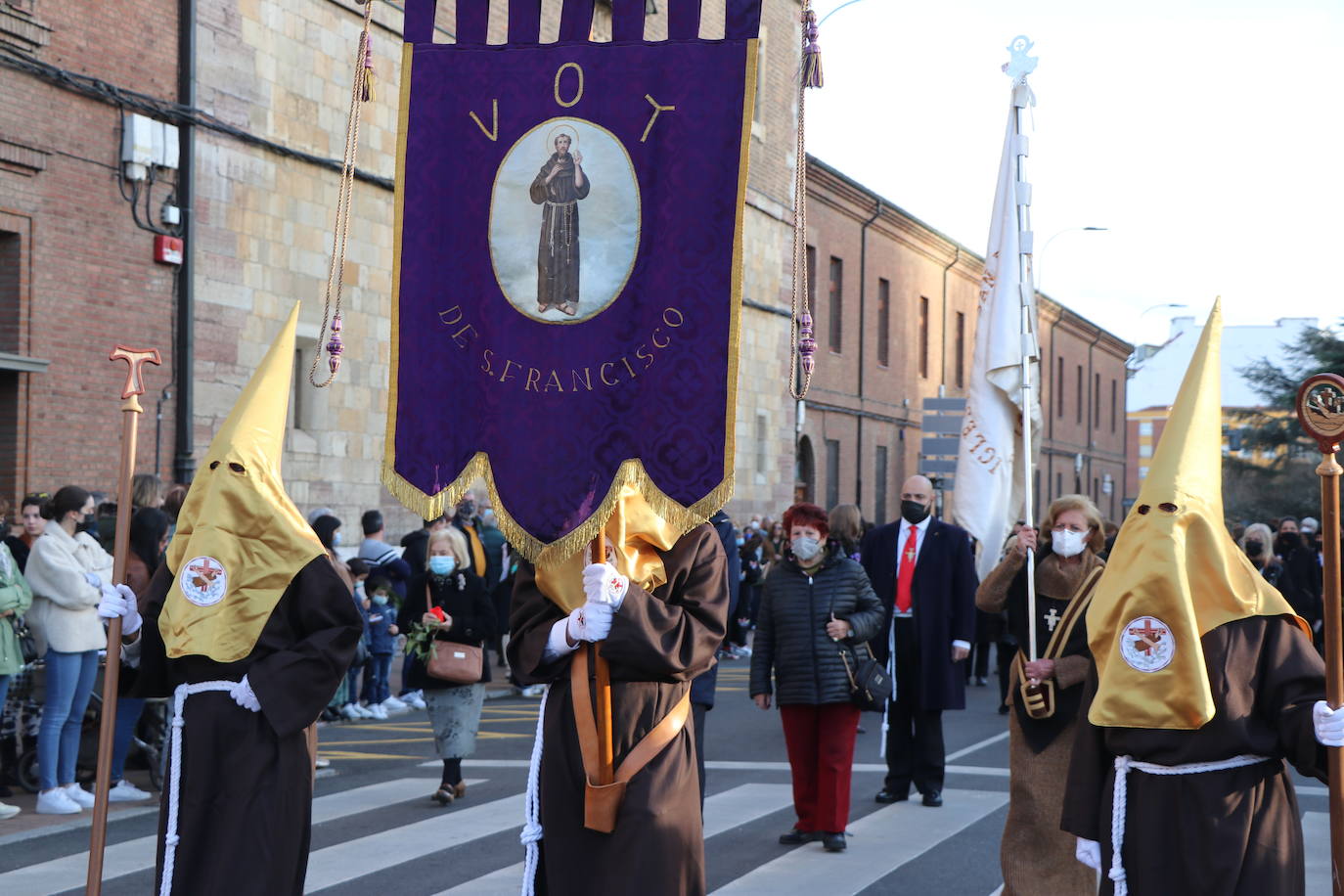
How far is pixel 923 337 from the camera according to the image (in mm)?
42125

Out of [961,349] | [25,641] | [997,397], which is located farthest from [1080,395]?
[25,641]

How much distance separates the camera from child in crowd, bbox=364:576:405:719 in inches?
526

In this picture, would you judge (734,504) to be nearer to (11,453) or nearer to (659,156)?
(11,453)

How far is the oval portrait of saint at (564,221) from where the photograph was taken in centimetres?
491

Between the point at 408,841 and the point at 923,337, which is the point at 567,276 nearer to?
the point at 408,841

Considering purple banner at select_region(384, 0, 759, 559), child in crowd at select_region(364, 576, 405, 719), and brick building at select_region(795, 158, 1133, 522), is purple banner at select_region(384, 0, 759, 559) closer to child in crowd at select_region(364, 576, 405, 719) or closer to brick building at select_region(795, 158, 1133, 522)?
child in crowd at select_region(364, 576, 405, 719)

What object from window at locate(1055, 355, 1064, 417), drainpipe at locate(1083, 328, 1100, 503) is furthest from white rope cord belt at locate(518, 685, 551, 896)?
drainpipe at locate(1083, 328, 1100, 503)

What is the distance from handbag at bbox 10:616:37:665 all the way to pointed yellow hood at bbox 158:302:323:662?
4.22m

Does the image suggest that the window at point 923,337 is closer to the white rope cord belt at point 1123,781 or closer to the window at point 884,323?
the window at point 884,323

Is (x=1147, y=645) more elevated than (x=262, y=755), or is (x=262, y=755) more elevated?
(x=1147, y=645)

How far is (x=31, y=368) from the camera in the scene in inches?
536

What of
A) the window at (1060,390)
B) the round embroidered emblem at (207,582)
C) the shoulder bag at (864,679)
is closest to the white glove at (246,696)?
the round embroidered emblem at (207,582)

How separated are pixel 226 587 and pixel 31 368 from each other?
30.8ft

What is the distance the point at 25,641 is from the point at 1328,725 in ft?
24.5
